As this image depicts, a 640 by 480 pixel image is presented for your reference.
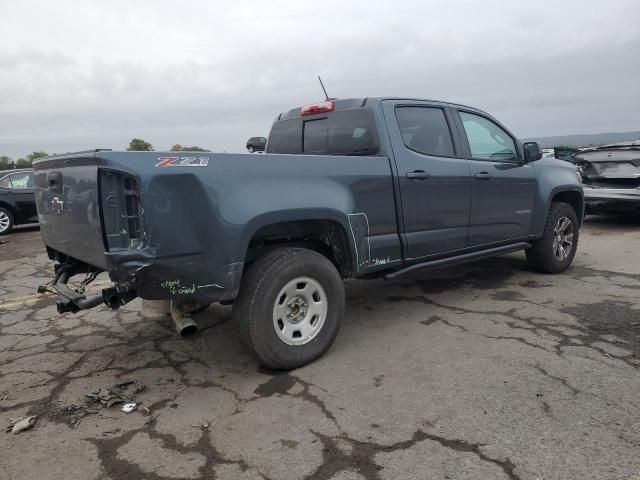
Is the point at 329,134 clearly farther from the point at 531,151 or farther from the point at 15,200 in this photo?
the point at 15,200

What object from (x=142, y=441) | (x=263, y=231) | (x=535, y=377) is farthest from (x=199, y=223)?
(x=535, y=377)

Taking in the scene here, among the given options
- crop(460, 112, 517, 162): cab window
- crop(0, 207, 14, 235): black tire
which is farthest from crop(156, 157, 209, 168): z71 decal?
crop(0, 207, 14, 235): black tire

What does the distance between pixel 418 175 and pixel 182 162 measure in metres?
2.05

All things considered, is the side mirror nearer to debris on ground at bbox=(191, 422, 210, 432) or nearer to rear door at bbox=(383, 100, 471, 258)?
rear door at bbox=(383, 100, 471, 258)

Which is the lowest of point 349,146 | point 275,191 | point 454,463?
point 454,463

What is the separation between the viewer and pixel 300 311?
352 cm

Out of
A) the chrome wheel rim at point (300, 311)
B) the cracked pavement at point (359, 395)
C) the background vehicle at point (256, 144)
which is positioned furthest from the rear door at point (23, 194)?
the chrome wheel rim at point (300, 311)

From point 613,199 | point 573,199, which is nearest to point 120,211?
point 573,199

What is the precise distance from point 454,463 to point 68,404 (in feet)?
7.58

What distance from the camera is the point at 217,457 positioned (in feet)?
8.19

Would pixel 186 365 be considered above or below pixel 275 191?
below

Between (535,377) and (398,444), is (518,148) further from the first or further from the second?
(398,444)

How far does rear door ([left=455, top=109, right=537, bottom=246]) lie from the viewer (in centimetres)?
479

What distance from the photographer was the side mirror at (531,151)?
17.7 feet
